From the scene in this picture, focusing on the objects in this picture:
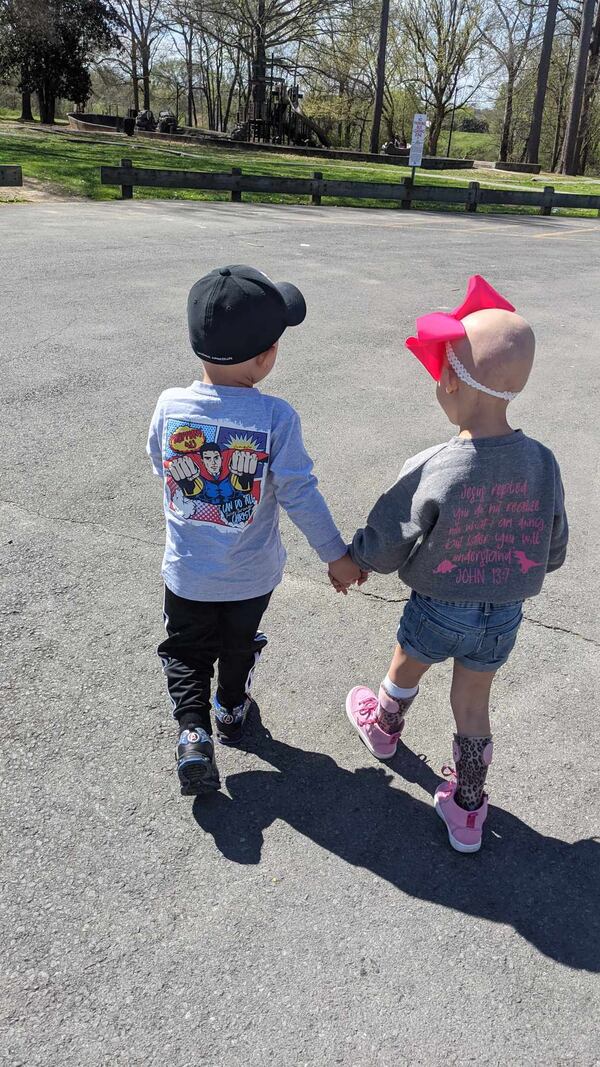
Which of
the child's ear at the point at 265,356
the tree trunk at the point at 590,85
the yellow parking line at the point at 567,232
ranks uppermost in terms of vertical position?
the tree trunk at the point at 590,85

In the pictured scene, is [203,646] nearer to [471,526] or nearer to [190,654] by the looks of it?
[190,654]

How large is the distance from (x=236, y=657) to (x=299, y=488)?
1.95 ft

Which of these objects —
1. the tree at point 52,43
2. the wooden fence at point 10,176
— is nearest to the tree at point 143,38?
the tree at point 52,43

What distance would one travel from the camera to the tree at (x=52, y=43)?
33.1 m

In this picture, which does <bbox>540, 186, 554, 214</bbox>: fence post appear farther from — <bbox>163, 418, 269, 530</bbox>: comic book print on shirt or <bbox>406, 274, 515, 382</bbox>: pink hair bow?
<bbox>163, 418, 269, 530</bbox>: comic book print on shirt

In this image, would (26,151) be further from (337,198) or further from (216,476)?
(216,476)

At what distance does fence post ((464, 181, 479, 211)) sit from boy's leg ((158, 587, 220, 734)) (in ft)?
65.6

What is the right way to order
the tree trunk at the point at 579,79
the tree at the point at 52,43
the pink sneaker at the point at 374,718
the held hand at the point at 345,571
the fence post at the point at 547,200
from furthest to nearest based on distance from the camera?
the tree at the point at 52,43, the tree trunk at the point at 579,79, the fence post at the point at 547,200, the pink sneaker at the point at 374,718, the held hand at the point at 345,571

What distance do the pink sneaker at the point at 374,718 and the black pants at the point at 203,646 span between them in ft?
1.36

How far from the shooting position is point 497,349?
1980mm

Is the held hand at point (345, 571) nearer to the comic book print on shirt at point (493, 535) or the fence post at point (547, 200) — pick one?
the comic book print on shirt at point (493, 535)

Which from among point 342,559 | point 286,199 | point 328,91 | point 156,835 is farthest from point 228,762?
point 328,91

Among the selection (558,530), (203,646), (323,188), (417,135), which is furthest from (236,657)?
(417,135)

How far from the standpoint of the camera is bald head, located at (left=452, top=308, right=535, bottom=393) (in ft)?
6.50
